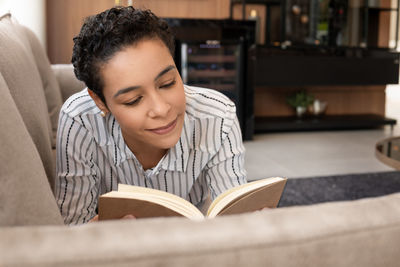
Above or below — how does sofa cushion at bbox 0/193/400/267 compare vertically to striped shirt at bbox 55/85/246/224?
above

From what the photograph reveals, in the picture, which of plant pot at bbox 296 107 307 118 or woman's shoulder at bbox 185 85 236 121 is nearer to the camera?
woman's shoulder at bbox 185 85 236 121

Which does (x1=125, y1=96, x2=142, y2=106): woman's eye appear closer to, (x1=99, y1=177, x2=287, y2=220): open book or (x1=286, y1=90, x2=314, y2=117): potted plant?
(x1=99, y1=177, x2=287, y2=220): open book

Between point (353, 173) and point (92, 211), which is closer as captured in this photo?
point (92, 211)

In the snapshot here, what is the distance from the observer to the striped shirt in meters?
1.08

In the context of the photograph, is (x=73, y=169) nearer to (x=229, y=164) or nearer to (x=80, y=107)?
(x=80, y=107)

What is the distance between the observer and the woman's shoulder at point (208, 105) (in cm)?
116

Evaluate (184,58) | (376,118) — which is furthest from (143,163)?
(376,118)

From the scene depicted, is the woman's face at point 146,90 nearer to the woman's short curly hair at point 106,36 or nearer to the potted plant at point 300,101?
the woman's short curly hair at point 106,36

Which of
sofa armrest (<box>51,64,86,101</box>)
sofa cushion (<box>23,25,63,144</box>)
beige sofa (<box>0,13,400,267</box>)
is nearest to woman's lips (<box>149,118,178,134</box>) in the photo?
beige sofa (<box>0,13,400,267</box>)

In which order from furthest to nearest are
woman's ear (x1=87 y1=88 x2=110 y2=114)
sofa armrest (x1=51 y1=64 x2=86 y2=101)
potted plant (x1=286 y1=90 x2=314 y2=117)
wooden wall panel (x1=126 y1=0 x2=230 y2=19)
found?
potted plant (x1=286 y1=90 x2=314 y2=117)
wooden wall panel (x1=126 y1=0 x2=230 y2=19)
sofa armrest (x1=51 y1=64 x2=86 y2=101)
woman's ear (x1=87 y1=88 x2=110 y2=114)

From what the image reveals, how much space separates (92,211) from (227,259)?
86 centimetres

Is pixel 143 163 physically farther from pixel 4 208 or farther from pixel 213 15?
pixel 213 15

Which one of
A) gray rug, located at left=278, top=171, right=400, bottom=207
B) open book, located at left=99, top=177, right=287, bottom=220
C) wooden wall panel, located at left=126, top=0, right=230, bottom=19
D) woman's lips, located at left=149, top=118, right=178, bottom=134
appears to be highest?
wooden wall panel, located at left=126, top=0, right=230, bottom=19

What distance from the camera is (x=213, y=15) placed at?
4.82 meters
